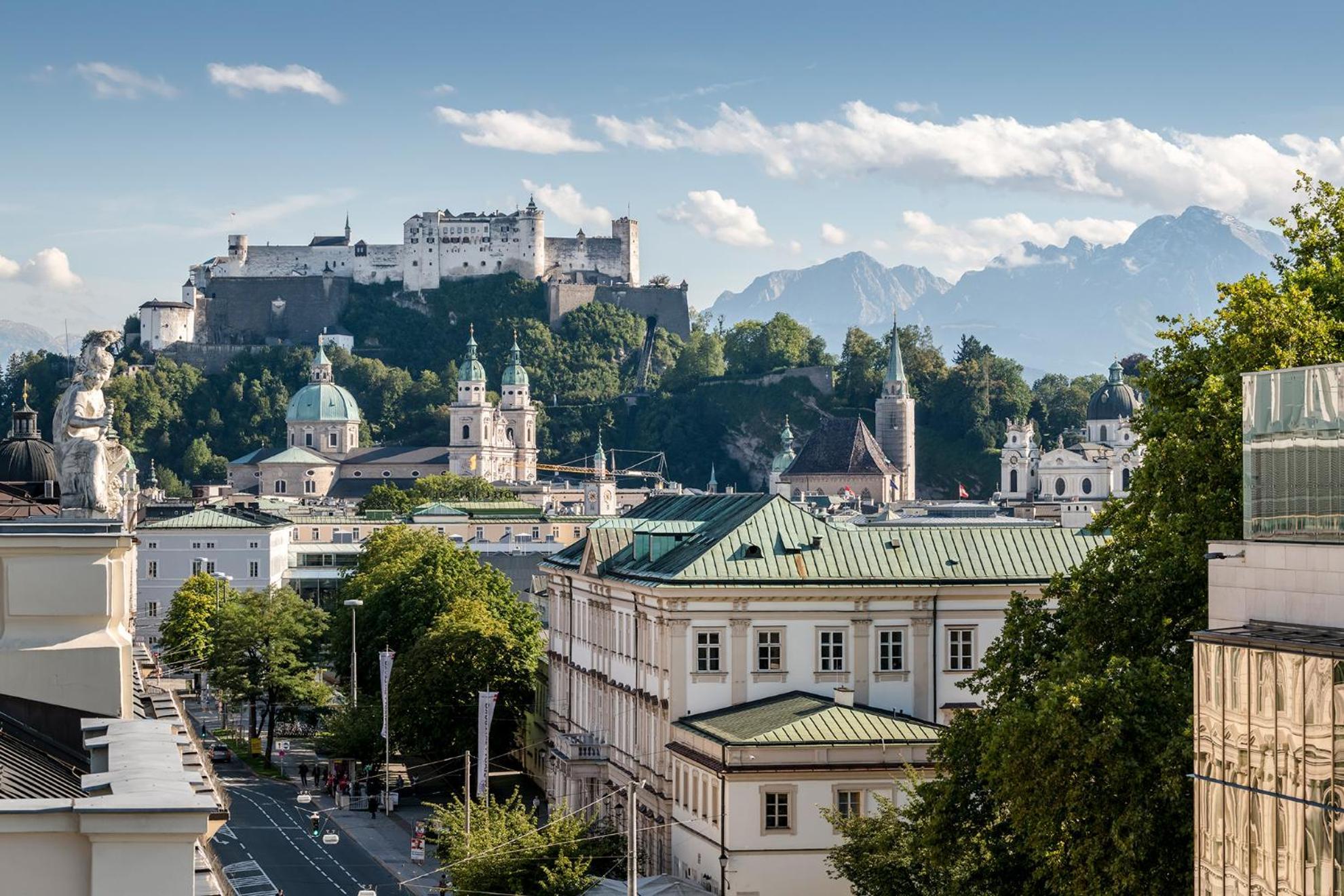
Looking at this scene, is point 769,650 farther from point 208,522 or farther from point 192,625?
point 208,522

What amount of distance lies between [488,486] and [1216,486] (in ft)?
547

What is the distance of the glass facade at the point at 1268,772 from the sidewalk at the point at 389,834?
1070 inches

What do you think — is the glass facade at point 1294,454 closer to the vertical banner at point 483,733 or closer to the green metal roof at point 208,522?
the vertical banner at point 483,733

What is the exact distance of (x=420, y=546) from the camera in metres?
105

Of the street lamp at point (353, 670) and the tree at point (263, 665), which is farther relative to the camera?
the tree at point (263, 665)

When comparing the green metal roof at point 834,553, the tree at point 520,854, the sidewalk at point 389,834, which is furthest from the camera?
the sidewalk at point 389,834

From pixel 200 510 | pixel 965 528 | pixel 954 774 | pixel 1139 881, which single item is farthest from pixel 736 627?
pixel 200 510

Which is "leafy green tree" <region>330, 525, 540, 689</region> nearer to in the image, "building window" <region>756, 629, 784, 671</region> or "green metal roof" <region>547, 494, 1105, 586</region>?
"green metal roof" <region>547, 494, 1105, 586</region>

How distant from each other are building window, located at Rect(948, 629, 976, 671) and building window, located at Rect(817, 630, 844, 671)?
2.79 meters

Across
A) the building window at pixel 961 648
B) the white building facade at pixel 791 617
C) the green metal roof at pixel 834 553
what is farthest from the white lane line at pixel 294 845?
the building window at pixel 961 648

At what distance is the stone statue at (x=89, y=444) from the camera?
18047 mm

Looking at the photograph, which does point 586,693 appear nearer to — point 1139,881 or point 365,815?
point 365,815

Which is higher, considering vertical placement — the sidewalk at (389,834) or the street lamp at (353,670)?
the street lamp at (353,670)

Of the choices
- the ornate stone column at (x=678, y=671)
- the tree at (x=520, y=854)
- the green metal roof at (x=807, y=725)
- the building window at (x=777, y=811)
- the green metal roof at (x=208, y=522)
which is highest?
the green metal roof at (x=208, y=522)
